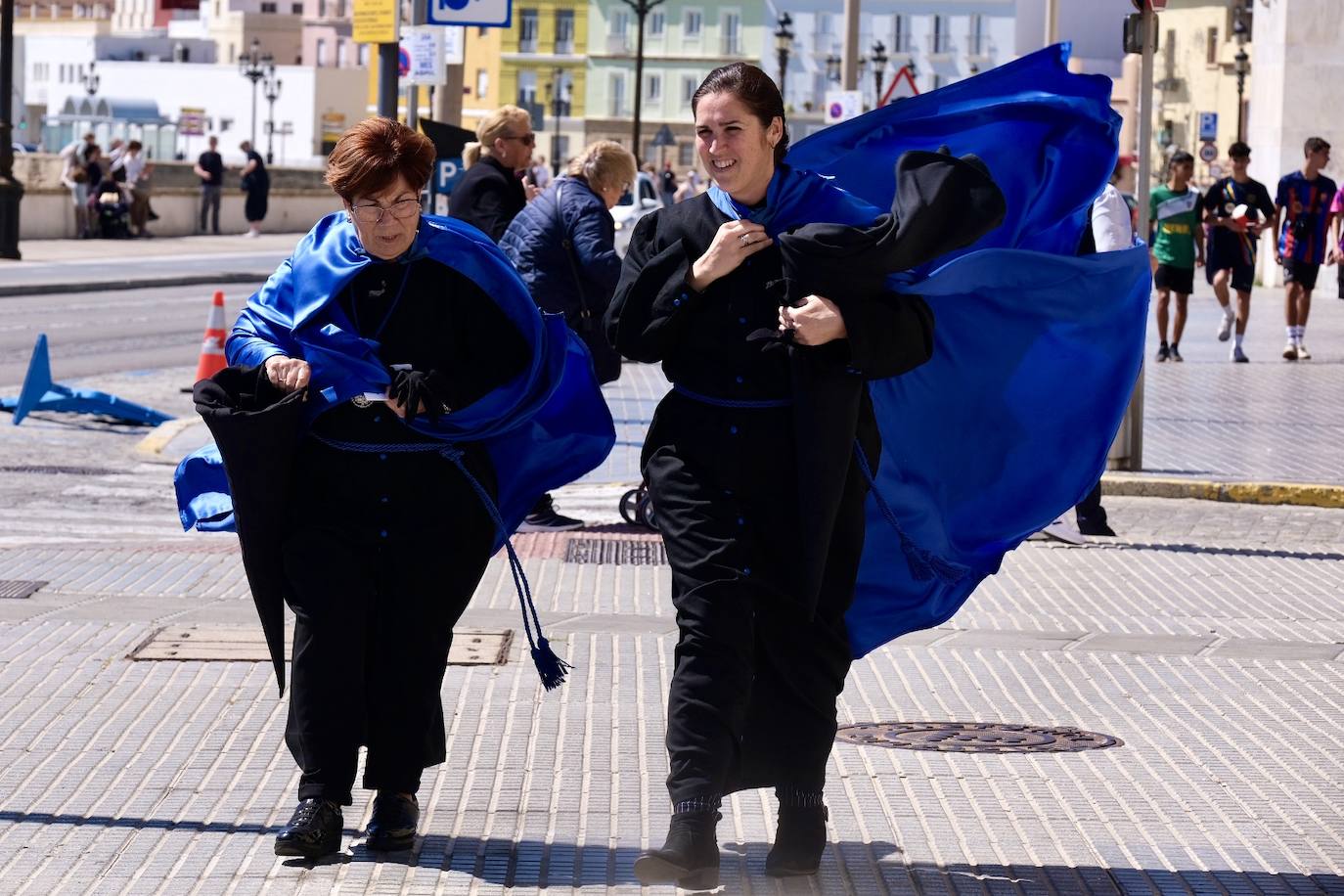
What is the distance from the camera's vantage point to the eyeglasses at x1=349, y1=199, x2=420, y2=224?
17.8ft

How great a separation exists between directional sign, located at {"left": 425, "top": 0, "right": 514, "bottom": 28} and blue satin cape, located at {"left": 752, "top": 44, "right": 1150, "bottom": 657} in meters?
10.9

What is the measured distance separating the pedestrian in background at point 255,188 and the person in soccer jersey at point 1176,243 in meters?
28.2

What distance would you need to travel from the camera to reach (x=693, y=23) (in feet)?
404

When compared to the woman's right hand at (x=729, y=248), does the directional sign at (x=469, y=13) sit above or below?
above

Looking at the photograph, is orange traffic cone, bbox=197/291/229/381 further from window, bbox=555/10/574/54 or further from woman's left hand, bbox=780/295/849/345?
window, bbox=555/10/574/54

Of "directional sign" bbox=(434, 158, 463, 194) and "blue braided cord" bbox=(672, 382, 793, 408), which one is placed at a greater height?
"directional sign" bbox=(434, 158, 463, 194)

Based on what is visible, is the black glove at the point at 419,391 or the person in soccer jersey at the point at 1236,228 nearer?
the black glove at the point at 419,391

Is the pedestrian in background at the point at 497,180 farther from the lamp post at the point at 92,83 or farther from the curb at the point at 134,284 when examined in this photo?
the lamp post at the point at 92,83

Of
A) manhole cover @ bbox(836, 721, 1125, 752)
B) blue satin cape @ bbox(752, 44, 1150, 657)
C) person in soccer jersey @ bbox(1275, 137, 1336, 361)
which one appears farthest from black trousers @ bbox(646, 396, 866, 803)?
person in soccer jersey @ bbox(1275, 137, 1336, 361)

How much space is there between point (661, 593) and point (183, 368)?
40.7ft

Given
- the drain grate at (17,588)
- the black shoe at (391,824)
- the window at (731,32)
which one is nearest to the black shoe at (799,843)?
the black shoe at (391,824)

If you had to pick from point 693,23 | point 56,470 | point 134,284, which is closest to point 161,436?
point 56,470

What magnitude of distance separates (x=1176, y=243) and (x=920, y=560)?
15.4m

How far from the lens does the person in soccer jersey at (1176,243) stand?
2036 centimetres
